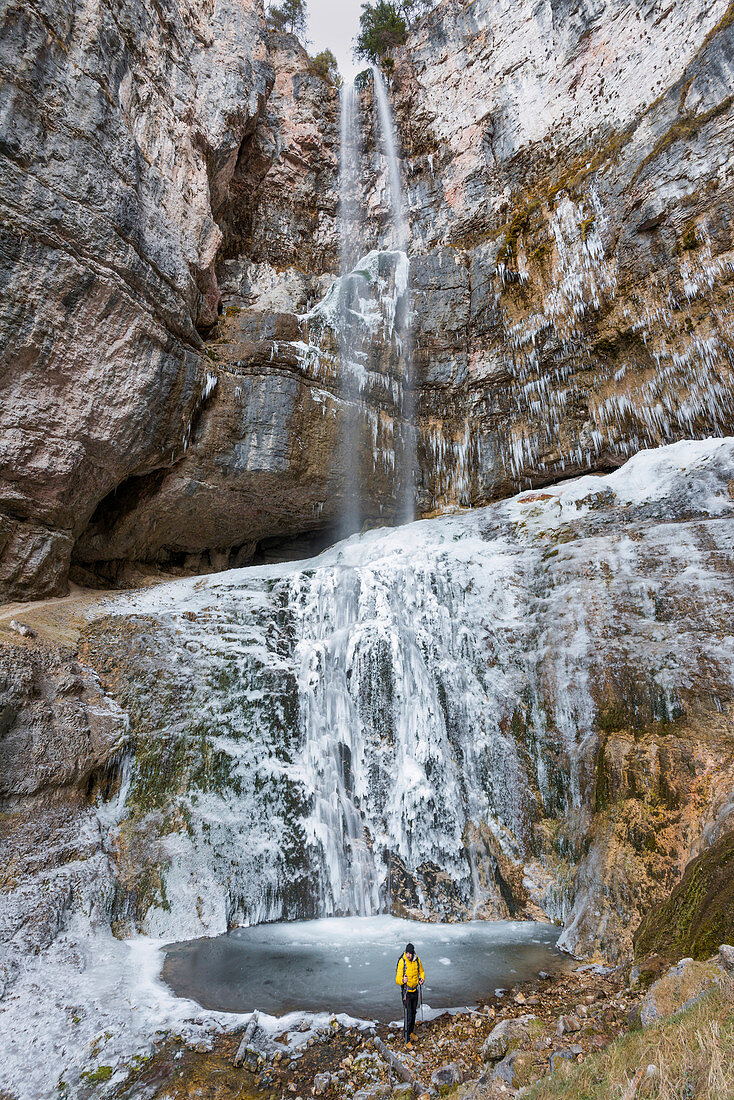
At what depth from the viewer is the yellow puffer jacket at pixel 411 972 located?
5.13 meters

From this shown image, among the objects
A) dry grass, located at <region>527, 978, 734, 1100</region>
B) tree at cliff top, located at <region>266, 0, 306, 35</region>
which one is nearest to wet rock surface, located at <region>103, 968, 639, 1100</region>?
dry grass, located at <region>527, 978, 734, 1100</region>

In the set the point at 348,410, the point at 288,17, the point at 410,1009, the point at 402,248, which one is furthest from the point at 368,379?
the point at 288,17

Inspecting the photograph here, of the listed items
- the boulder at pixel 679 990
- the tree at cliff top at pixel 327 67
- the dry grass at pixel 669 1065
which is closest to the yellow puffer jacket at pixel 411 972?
the dry grass at pixel 669 1065

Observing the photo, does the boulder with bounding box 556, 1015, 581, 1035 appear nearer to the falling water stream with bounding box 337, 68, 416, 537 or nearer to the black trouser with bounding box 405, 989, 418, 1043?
the black trouser with bounding box 405, 989, 418, 1043

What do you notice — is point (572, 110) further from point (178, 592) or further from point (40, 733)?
point (40, 733)

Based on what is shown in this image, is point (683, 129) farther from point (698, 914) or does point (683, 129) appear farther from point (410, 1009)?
point (410, 1009)

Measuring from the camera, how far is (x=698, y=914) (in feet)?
17.0

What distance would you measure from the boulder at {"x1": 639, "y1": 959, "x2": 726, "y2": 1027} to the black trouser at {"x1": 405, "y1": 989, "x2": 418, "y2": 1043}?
200 cm

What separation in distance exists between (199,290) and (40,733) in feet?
37.2

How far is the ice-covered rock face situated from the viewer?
25.6 feet

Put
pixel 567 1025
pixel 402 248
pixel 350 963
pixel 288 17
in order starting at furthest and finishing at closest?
pixel 288 17
pixel 402 248
pixel 350 963
pixel 567 1025

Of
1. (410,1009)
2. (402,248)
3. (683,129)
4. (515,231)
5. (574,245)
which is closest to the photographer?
(410,1009)

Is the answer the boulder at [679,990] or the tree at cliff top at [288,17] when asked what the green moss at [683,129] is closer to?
the boulder at [679,990]

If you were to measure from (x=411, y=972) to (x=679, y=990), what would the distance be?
7.65 ft
